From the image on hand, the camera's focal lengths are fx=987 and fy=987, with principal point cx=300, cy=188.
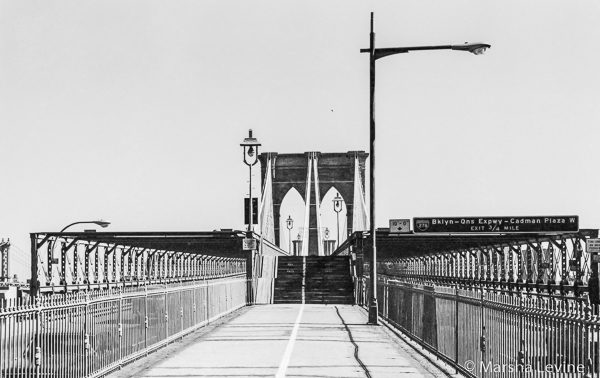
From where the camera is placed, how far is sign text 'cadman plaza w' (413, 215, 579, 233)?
41.0 meters

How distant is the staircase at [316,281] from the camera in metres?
43.3

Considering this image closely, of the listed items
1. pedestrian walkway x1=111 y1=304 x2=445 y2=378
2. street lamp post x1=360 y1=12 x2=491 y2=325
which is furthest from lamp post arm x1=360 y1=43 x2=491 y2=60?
pedestrian walkway x1=111 y1=304 x2=445 y2=378

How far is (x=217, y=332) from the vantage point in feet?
75.0

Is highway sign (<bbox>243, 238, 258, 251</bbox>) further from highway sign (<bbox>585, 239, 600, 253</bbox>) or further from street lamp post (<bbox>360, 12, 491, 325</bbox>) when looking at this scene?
highway sign (<bbox>585, 239, 600, 253</bbox>)

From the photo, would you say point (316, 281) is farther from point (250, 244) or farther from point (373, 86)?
point (373, 86)

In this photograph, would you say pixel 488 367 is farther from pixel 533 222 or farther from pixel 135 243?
pixel 135 243

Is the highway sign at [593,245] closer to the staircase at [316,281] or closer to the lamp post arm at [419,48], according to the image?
the staircase at [316,281]

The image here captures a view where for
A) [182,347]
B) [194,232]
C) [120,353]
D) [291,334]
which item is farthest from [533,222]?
[120,353]

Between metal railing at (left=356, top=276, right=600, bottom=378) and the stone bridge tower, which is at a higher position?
the stone bridge tower

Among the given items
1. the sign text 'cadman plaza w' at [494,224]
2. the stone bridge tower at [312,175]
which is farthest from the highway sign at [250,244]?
the stone bridge tower at [312,175]

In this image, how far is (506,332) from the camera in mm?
11484

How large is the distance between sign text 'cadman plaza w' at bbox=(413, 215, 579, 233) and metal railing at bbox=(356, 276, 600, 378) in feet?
74.9

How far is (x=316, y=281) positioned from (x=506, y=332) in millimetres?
35689

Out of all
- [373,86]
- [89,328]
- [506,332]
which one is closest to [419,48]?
[373,86]
